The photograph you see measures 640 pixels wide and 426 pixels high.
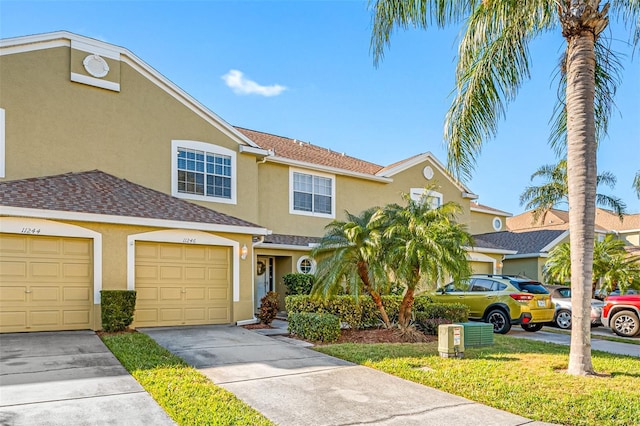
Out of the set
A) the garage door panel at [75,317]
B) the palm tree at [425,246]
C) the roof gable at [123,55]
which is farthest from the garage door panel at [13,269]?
the palm tree at [425,246]

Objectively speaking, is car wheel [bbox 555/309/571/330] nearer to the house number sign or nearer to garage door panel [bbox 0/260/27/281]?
the house number sign

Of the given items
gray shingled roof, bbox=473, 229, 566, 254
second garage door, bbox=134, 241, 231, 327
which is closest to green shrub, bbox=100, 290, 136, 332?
second garage door, bbox=134, 241, 231, 327

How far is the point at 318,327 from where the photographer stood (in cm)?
1083

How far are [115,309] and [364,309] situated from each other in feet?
20.4

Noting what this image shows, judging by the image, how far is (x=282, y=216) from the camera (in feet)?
57.9

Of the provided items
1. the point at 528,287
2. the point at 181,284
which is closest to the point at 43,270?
the point at 181,284

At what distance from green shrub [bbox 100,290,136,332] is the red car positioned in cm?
1350

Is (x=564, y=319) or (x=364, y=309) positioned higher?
(x=364, y=309)

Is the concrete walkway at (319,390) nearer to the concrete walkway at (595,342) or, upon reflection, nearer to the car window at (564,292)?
the concrete walkway at (595,342)

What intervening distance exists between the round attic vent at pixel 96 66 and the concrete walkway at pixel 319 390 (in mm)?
8185

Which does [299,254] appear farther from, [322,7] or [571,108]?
[571,108]

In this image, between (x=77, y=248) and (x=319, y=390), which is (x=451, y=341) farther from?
Result: (x=77, y=248)

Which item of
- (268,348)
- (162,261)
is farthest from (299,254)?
(268,348)

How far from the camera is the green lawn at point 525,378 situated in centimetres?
604
